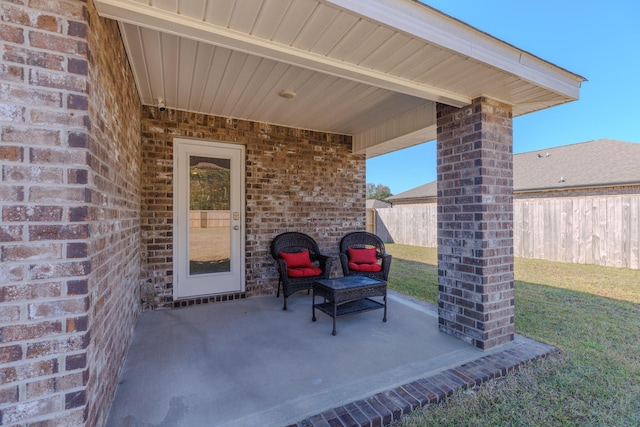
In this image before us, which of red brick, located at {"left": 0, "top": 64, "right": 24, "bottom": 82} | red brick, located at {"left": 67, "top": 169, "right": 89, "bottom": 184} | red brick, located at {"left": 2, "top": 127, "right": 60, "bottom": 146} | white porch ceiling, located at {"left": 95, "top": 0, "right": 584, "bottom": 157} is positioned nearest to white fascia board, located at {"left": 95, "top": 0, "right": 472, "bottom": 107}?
white porch ceiling, located at {"left": 95, "top": 0, "right": 584, "bottom": 157}

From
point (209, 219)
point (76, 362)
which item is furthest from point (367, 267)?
point (76, 362)

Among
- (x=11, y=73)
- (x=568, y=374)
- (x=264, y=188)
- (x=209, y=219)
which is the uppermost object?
(x=11, y=73)

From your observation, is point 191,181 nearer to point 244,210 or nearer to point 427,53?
point 244,210

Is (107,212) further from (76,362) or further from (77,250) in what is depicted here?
(76,362)

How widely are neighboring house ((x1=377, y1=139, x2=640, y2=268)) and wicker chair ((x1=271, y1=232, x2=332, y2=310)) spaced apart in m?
7.61

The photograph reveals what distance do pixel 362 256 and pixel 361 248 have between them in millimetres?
311

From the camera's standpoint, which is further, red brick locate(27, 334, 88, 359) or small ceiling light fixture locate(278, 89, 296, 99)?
small ceiling light fixture locate(278, 89, 296, 99)

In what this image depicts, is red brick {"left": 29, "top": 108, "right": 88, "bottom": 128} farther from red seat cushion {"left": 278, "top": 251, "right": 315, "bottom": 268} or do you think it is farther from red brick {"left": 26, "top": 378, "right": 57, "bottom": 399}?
red seat cushion {"left": 278, "top": 251, "right": 315, "bottom": 268}

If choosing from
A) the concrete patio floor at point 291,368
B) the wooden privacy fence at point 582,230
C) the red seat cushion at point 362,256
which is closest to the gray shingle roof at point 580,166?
the wooden privacy fence at point 582,230

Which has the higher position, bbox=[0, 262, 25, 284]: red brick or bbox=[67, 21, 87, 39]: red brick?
bbox=[67, 21, 87, 39]: red brick

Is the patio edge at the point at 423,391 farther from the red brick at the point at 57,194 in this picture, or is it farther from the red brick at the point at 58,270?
the red brick at the point at 57,194

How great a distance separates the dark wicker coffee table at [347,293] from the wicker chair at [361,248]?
2.79 ft

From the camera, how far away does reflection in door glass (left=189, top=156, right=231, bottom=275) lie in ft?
14.3

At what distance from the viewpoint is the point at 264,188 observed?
4.77 meters
